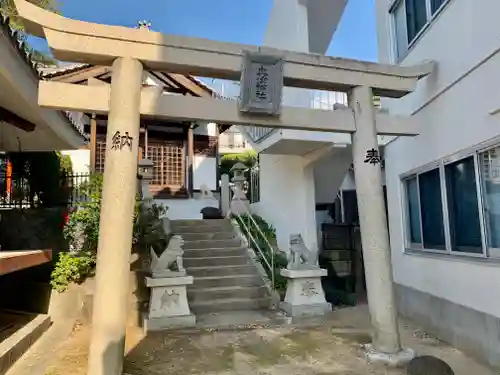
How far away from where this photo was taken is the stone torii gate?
417 centimetres

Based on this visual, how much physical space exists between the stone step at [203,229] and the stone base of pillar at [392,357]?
6.21m

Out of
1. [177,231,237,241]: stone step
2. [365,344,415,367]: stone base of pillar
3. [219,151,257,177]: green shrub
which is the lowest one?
[365,344,415,367]: stone base of pillar

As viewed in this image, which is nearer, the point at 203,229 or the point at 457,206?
the point at 457,206

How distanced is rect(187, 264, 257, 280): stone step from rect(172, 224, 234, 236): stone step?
1.81 metres

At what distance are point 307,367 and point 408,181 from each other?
3783 mm

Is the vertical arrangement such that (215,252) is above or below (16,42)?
below

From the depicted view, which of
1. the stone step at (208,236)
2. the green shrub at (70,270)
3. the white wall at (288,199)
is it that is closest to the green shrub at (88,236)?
the green shrub at (70,270)

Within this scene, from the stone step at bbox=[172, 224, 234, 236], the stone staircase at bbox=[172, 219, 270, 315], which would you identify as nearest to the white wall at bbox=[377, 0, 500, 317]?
the stone staircase at bbox=[172, 219, 270, 315]

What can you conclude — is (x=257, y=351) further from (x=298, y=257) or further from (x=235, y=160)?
(x=235, y=160)

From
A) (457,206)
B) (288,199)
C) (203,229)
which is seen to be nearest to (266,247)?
(288,199)

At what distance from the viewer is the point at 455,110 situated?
5.12 metres

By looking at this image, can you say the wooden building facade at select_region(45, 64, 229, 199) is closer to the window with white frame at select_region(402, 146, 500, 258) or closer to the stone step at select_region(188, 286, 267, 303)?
the stone step at select_region(188, 286, 267, 303)

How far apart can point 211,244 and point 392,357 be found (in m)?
5.81

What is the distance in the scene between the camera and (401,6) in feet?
22.9
